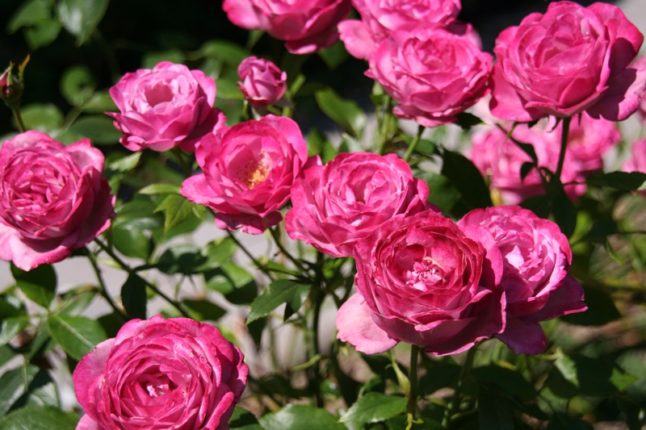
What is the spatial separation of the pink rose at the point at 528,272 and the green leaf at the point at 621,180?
8.0 inches

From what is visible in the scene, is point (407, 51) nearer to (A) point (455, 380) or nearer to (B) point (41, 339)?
(A) point (455, 380)

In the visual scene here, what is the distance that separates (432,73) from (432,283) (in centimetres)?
24

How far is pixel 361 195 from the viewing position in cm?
77

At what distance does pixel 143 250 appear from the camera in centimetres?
114

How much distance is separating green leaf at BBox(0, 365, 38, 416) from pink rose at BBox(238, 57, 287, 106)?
0.40 m

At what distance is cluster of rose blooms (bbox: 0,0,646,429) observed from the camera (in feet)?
2.26

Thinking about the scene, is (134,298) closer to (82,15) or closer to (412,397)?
(412,397)

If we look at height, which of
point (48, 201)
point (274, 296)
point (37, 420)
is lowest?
point (37, 420)

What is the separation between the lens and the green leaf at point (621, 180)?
0.91 meters

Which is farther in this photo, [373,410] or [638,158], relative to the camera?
[638,158]

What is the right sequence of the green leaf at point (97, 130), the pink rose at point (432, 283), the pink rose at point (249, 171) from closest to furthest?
the pink rose at point (432, 283) < the pink rose at point (249, 171) < the green leaf at point (97, 130)

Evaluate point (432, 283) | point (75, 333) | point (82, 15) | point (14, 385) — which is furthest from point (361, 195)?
point (82, 15)

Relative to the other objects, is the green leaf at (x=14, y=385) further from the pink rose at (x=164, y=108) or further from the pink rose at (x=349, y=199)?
the pink rose at (x=349, y=199)

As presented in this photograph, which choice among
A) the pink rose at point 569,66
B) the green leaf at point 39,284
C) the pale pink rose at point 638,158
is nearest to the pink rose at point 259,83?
the pink rose at point 569,66
